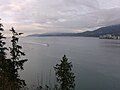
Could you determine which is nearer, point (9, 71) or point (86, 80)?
point (9, 71)

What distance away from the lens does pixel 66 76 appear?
2411 cm

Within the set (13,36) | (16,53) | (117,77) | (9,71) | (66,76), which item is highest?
(13,36)

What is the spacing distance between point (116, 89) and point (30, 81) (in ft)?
52.7

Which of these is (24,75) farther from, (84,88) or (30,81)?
(84,88)

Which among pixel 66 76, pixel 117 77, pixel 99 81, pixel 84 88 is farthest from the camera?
pixel 117 77

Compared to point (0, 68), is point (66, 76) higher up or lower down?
lower down

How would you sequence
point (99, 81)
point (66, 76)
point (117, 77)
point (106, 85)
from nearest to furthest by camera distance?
1. point (66, 76)
2. point (106, 85)
3. point (99, 81)
4. point (117, 77)

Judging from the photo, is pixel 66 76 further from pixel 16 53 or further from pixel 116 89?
pixel 116 89

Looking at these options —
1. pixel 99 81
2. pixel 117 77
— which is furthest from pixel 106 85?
pixel 117 77

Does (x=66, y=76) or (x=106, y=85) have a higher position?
(x=66, y=76)

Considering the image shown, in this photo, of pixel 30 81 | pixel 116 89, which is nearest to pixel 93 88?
pixel 116 89

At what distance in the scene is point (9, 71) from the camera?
53.9 ft

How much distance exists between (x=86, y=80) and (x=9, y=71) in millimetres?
28013

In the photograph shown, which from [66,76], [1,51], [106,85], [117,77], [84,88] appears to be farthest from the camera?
[117,77]
